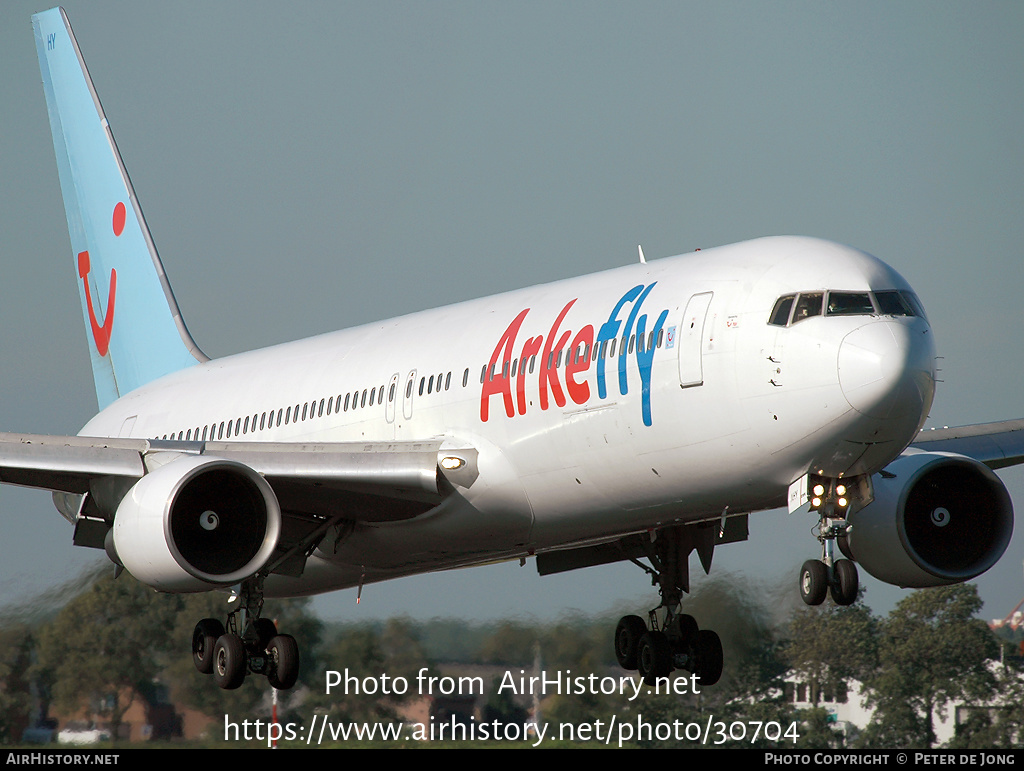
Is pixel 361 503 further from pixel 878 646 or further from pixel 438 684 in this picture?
pixel 878 646

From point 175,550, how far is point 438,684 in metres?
11.6

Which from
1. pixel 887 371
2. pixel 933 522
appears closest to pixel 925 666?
pixel 933 522

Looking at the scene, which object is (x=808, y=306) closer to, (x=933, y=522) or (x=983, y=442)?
(x=933, y=522)

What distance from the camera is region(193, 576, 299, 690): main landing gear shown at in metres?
21.0

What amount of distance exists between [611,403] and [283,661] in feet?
22.7

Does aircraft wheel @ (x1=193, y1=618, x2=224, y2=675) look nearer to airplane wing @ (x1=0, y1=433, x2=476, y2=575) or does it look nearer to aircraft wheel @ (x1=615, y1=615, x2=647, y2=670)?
airplane wing @ (x1=0, y1=433, x2=476, y2=575)

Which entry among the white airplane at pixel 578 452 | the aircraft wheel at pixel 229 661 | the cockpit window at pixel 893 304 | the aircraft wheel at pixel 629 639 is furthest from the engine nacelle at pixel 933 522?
the aircraft wheel at pixel 229 661

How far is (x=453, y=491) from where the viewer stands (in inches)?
749

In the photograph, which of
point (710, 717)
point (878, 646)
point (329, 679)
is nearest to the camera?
point (329, 679)

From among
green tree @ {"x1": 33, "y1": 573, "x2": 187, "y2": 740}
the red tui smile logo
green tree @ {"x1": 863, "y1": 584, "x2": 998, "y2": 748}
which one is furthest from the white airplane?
green tree @ {"x1": 863, "y1": 584, "x2": 998, "y2": 748}

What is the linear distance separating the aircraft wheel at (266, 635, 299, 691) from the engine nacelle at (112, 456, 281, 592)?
10.2ft

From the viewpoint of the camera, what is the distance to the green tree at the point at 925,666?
33.9 m

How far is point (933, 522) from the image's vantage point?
807 inches
